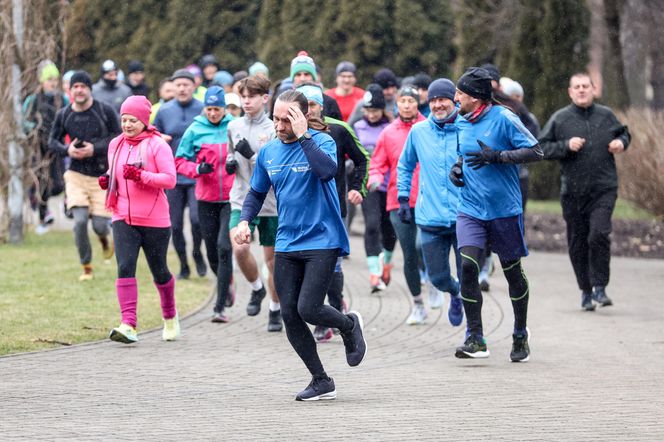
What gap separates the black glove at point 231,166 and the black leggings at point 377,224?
8.87 ft

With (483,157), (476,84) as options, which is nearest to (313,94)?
(476,84)

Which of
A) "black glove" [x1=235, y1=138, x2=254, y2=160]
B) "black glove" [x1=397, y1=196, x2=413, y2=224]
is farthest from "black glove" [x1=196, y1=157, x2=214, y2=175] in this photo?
"black glove" [x1=397, y1=196, x2=413, y2=224]

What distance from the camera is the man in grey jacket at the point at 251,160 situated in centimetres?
1070

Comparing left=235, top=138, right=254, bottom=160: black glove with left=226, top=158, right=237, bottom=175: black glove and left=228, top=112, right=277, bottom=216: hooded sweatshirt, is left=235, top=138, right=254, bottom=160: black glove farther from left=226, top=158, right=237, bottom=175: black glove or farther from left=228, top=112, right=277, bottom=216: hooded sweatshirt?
left=226, top=158, right=237, bottom=175: black glove

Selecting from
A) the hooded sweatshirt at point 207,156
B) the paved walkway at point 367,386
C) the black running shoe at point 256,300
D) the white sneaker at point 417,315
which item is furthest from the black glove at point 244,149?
the white sneaker at point 417,315

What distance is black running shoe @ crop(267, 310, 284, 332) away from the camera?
11.3 metres

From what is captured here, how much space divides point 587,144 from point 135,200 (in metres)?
4.33

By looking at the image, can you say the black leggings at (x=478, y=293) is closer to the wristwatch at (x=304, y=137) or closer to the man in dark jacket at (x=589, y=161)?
the wristwatch at (x=304, y=137)

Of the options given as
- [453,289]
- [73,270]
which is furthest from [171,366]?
[73,270]

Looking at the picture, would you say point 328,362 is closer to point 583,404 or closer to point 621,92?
point 583,404

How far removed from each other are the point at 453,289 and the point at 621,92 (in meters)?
17.6

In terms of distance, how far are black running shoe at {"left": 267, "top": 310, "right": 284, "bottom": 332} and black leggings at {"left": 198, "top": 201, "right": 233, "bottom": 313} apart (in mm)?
553

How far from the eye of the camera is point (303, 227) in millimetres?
8328

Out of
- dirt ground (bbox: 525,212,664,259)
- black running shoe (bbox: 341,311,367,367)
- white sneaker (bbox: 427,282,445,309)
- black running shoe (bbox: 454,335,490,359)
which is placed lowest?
dirt ground (bbox: 525,212,664,259)
